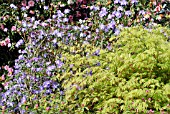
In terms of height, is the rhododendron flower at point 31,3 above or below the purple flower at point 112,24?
above

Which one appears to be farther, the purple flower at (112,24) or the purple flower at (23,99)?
the purple flower at (112,24)

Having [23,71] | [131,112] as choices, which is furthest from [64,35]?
[131,112]

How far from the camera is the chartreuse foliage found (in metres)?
4.16

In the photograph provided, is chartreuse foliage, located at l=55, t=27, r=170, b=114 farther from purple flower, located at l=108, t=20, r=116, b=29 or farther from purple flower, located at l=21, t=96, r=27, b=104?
purple flower, located at l=108, t=20, r=116, b=29

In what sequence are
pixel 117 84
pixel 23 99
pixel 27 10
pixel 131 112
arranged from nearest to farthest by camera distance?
pixel 131 112, pixel 117 84, pixel 23 99, pixel 27 10

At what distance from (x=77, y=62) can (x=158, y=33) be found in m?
1.04

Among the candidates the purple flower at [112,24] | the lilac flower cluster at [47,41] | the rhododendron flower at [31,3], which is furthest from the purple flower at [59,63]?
the rhododendron flower at [31,3]

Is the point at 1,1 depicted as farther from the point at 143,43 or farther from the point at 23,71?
the point at 143,43

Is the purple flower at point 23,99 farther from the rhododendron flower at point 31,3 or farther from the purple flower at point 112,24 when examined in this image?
the rhododendron flower at point 31,3

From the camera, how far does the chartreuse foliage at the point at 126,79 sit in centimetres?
416

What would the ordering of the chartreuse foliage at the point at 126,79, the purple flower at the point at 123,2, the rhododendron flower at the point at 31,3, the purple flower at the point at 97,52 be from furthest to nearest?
1. the rhododendron flower at the point at 31,3
2. the purple flower at the point at 123,2
3. the purple flower at the point at 97,52
4. the chartreuse foliage at the point at 126,79

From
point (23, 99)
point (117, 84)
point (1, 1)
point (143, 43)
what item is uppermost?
point (1, 1)

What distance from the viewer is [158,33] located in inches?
193

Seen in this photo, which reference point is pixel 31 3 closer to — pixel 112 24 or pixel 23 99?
pixel 112 24
